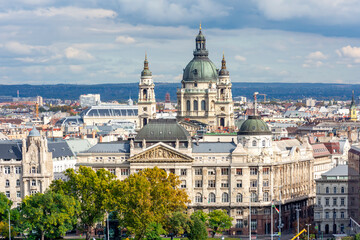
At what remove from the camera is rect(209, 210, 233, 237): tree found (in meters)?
194

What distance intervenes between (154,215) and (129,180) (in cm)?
695

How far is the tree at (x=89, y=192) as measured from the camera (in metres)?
184

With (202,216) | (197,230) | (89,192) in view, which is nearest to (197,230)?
(197,230)

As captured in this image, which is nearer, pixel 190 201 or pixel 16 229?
pixel 16 229

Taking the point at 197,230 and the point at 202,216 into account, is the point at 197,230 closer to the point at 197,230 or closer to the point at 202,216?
the point at 197,230

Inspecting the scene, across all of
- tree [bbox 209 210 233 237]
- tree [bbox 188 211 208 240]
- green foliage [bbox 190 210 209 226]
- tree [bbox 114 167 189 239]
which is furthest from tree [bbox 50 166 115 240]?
tree [bbox 209 210 233 237]

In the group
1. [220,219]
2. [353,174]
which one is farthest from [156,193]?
[353,174]

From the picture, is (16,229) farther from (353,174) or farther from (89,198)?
(353,174)

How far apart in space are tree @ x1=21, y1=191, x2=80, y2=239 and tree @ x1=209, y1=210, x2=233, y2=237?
25137 millimetres

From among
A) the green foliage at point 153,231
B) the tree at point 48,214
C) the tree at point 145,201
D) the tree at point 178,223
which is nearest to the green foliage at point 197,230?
the tree at point 178,223

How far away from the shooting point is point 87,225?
187 meters

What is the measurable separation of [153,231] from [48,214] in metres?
16.0

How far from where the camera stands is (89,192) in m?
186

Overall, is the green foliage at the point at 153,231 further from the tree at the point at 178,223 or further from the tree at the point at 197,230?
the tree at the point at 197,230
